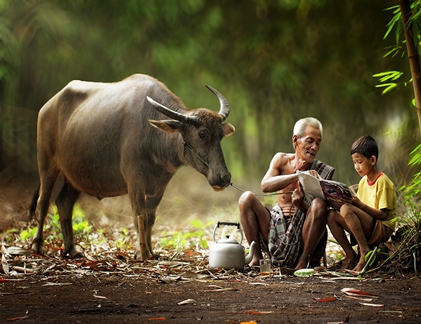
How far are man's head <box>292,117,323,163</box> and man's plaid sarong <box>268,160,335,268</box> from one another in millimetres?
133

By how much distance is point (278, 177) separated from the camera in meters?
3.69

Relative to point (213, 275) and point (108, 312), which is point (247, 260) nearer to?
point (213, 275)

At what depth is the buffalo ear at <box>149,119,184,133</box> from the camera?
4625mm

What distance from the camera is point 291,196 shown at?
395 cm

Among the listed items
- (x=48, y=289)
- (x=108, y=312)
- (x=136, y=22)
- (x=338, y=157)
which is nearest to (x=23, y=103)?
(x=136, y=22)

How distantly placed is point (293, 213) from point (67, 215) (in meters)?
2.37

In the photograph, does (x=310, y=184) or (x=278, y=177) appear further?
(x=278, y=177)

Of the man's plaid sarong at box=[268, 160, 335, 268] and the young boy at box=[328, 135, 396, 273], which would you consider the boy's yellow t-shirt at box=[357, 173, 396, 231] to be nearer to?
the young boy at box=[328, 135, 396, 273]

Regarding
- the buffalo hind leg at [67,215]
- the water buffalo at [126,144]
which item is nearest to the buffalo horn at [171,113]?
the water buffalo at [126,144]

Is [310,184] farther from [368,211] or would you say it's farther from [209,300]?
[209,300]

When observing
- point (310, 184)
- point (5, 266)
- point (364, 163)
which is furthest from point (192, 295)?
point (5, 266)

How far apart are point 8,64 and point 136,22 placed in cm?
172

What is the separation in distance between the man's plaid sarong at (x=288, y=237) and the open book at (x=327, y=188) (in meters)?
0.23

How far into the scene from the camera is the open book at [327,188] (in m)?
3.46
